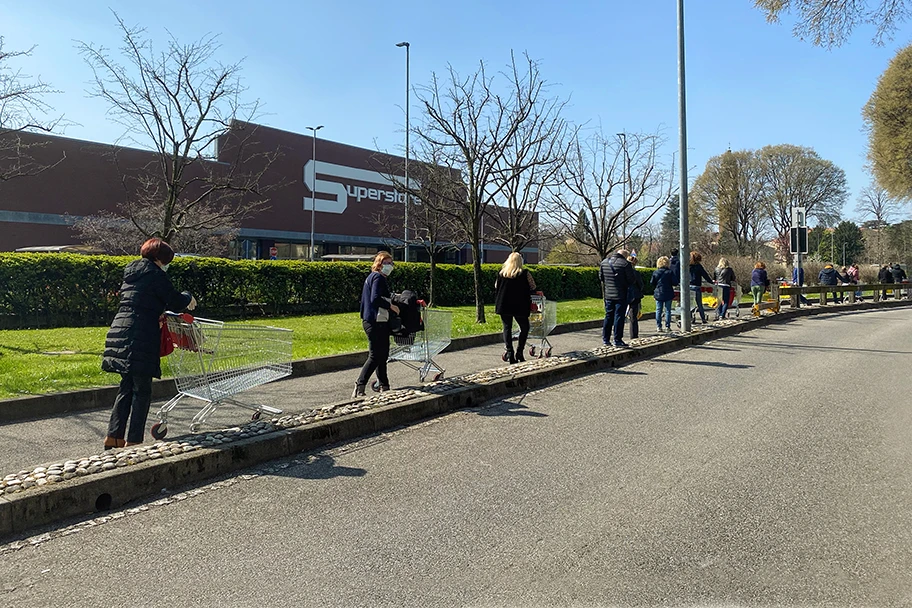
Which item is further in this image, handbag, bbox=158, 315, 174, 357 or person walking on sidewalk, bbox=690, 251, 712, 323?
person walking on sidewalk, bbox=690, 251, 712, 323

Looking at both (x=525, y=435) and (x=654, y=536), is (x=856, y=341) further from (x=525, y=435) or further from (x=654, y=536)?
(x=654, y=536)

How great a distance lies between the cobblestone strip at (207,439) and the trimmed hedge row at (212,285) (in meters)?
8.49

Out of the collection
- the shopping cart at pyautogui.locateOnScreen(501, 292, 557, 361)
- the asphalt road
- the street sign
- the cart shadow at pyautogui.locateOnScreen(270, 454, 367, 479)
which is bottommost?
the asphalt road

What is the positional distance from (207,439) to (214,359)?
0.71 m

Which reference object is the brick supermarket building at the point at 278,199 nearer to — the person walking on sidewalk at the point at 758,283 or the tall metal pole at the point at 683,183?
the person walking on sidewalk at the point at 758,283

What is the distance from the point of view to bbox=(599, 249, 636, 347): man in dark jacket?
11820 mm

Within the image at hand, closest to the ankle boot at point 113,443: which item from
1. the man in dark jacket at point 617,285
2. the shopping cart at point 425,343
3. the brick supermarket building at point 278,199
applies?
the shopping cart at point 425,343

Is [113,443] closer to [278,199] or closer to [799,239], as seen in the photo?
[799,239]

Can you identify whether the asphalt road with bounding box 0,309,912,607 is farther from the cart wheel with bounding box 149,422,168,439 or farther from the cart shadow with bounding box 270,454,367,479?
the cart wheel with bounding box 149,422,168,439

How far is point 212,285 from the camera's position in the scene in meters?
16.2

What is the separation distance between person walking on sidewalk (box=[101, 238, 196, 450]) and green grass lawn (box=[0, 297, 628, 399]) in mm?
2614

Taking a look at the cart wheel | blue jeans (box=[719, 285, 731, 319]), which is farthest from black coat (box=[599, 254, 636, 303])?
blue jeans (box=[719, 285, 731, 319])

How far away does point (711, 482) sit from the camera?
5059mm

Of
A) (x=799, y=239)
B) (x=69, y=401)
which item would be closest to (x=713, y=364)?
(x=69, y=401)
